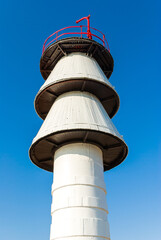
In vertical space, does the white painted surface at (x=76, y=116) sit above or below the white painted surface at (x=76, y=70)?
below

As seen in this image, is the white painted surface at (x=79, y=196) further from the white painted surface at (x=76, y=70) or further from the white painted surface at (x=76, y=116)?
the white painted surface at (x=76, y=70)

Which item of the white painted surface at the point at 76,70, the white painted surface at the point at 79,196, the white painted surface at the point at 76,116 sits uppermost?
the white painted surface at the point at 76,70

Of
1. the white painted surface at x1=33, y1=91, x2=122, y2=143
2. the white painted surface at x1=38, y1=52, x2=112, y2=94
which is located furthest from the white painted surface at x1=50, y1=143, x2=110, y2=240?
the white painted surface at x1=38, y1=52, x2=112, y2=94

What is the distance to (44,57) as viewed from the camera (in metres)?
19.1

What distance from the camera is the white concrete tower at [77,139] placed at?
1152cm

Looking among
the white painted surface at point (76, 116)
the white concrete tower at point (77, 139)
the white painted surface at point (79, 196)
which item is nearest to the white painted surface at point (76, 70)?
the white concrete tower at point (77, 139)

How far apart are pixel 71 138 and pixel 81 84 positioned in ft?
12.3

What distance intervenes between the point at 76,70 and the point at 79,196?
806 cm

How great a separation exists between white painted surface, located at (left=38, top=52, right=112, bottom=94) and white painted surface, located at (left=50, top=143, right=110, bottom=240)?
4340 mm

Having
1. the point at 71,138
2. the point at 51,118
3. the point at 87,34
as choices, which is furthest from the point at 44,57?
the point at 71,138

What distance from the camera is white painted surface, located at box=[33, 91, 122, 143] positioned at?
12996 millimetres

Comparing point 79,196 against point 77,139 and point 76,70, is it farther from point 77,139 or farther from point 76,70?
point 76,70

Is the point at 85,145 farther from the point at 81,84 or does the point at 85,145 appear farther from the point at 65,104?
the point at 81,84

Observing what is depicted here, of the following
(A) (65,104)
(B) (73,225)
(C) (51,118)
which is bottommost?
(B) (73,225)
